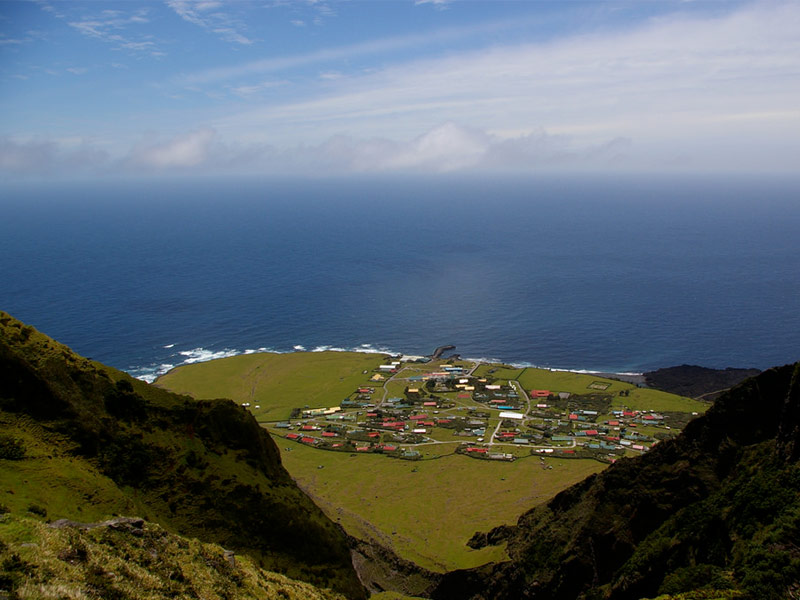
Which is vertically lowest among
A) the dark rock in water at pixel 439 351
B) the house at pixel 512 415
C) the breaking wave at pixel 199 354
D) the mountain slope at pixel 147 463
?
the house at pixel 512 415

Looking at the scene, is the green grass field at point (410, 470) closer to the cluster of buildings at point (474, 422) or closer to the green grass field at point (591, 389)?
the green grass field at point (591, 389)

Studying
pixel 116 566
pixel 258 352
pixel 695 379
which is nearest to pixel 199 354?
pixel 258 352

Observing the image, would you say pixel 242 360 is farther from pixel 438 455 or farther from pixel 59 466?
pixel 59 466

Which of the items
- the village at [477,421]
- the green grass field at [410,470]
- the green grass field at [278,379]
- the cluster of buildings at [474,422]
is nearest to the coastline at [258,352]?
the green grass field at [278,379]

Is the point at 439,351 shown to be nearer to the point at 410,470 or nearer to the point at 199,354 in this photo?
the point at 410,470

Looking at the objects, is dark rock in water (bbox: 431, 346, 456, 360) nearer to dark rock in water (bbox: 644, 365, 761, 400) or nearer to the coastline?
the coastline

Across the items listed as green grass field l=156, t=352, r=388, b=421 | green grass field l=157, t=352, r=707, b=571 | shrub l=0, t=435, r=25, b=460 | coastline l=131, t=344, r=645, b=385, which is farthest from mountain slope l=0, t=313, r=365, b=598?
coastline l=131, t=344, r=645, b=385

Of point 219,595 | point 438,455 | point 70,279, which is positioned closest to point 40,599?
point 219,595
